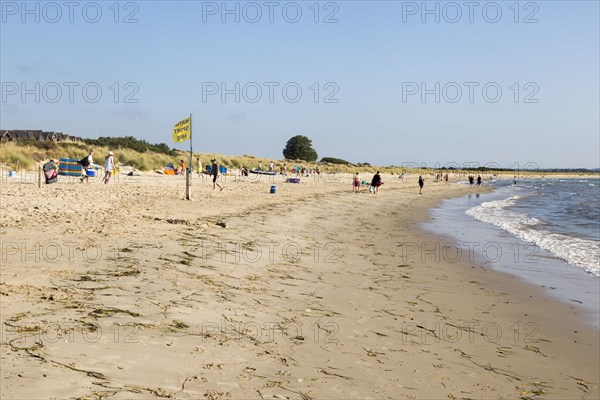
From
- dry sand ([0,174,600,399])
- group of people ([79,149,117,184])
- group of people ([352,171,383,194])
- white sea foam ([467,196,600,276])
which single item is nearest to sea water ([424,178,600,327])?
white sea foam ([467,196,600,276])

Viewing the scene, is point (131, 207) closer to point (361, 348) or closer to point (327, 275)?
point (327, 275)

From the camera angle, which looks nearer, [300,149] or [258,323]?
[258,323]

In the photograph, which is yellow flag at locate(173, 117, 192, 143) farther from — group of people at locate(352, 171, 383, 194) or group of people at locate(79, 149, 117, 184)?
group of people at locate(352, 171, 383, 194)

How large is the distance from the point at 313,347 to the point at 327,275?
367 cm

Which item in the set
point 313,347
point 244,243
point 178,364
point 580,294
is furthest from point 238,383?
point 580,294

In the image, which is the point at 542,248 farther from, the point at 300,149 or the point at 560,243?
the point at 300,149

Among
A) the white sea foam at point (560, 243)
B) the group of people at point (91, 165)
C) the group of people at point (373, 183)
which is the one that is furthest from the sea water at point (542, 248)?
the group of people at point (91, 165)

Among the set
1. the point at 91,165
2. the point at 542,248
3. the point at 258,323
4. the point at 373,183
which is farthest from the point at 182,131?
the point at 373,183

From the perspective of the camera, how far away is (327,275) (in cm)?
869

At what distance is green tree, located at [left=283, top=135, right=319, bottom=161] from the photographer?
360 ft

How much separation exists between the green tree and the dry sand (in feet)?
324

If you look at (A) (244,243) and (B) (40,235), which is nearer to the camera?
(B) (40,235)

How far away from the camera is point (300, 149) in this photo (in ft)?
364

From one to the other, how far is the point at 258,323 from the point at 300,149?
348 feet
